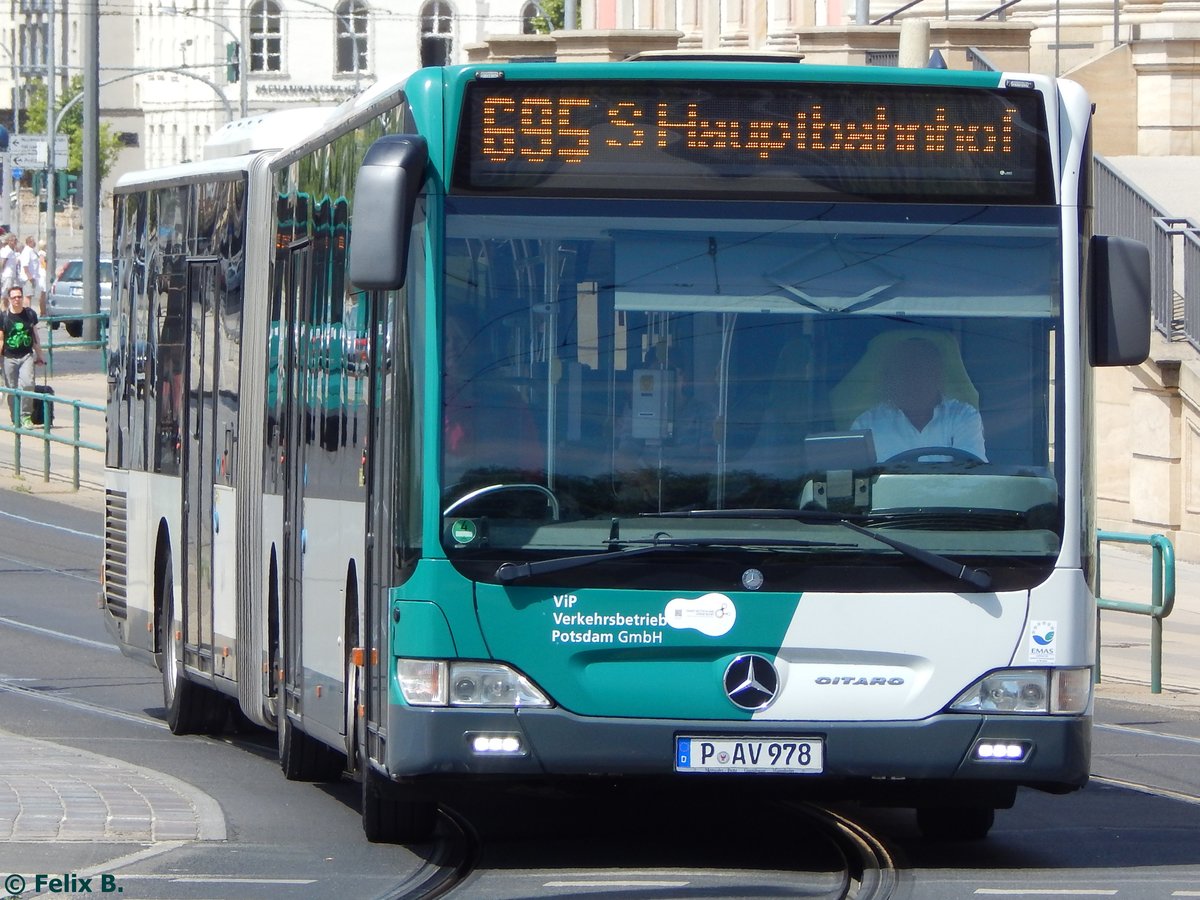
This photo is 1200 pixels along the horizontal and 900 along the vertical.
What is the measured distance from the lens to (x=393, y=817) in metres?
9.34

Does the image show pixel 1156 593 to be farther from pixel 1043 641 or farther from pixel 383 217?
pixel 383 217

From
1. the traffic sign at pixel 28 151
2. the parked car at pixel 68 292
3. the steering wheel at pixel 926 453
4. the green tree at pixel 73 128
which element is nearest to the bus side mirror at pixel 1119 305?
the steering wheel at pixel 926 453

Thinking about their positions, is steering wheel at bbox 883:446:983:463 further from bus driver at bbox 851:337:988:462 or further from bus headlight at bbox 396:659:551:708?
bus headlight at bbox 396:659:551:708

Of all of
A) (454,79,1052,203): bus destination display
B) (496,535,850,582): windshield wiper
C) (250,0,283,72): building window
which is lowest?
(496,535,850,582): windshield wiper

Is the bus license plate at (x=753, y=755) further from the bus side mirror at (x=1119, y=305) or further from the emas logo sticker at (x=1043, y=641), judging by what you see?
the bus side mirror at (x=1119, y=305)

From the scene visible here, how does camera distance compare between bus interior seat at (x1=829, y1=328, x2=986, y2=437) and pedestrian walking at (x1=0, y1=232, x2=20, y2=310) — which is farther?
pedestrian walking at (x1=0, y1=232, x2=20, y2=310)

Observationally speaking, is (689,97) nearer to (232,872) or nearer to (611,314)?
(611,314)

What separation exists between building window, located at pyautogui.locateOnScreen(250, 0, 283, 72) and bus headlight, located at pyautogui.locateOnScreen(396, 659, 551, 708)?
3947 inches

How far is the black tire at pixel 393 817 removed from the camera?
364 inches

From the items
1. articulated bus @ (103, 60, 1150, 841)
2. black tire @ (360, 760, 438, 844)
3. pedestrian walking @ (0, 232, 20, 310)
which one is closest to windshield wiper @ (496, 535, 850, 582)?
articulated bus @ (103, 60, 1150, 841)

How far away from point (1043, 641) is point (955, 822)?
152 cm

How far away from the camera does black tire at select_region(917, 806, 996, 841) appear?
966 centimetres

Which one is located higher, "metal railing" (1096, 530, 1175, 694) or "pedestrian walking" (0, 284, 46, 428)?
"pedestrian walking" (0, 284, 46, 428)

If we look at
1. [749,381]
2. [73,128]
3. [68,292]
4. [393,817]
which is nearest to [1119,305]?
[749,381]
